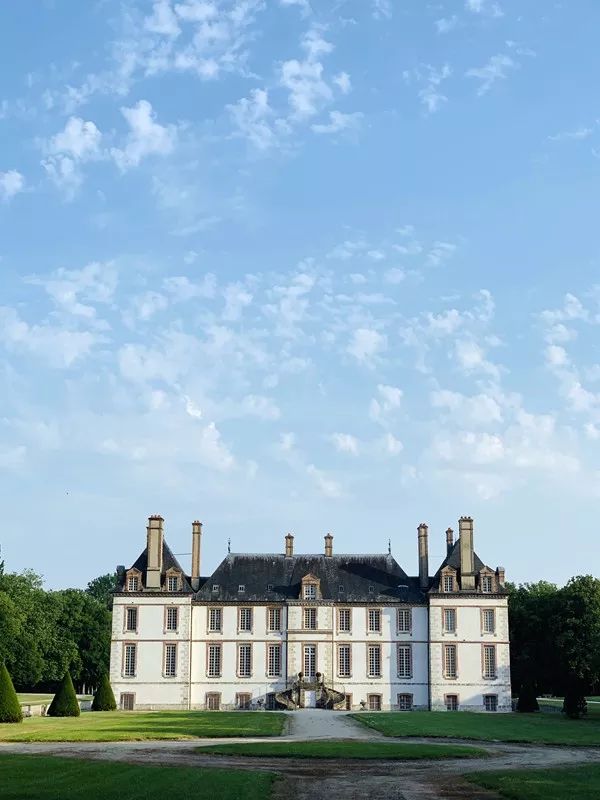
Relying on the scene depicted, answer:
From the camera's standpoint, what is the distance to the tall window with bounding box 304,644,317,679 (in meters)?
57.9

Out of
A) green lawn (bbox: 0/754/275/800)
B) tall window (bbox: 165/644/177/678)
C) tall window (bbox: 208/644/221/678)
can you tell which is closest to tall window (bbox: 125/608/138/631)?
tall window (bbox: 165/644/177/678)

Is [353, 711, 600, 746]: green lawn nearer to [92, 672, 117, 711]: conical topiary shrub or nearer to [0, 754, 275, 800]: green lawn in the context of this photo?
[0, 754, 275, 800]: green lawn

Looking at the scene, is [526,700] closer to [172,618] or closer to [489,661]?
[489,661]

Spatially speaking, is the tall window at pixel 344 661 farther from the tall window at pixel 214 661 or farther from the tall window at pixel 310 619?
the tall window at pixel 214 661

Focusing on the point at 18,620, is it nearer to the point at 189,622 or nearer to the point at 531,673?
the point at 189,622

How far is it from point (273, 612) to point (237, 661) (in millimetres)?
3713

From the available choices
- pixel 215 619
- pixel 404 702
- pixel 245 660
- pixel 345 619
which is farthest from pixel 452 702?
pixel 215 619

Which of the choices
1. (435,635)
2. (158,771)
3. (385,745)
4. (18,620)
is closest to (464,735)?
(385,745)

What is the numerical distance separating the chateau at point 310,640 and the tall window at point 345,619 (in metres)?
0.06

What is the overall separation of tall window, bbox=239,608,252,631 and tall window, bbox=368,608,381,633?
7.54 metres

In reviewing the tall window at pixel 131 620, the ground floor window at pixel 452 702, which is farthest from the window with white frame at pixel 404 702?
the tall window at pixel 131 620

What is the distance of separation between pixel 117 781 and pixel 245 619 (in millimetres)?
40864

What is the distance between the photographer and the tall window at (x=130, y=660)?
5709 centimetres

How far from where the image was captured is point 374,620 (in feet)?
192
